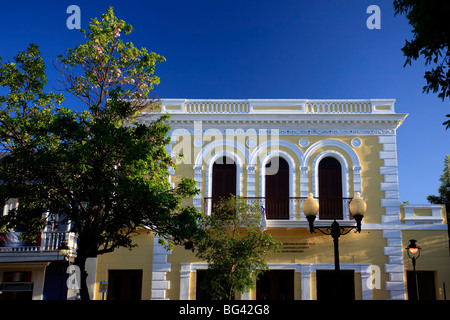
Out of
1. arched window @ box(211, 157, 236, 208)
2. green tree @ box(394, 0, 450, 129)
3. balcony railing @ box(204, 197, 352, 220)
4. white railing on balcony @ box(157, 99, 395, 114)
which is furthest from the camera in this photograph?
white railing on balcony @ box(157, 99, 395, 114)

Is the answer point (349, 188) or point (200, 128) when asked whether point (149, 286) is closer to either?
point (200, 128)

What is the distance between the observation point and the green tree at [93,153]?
12633 mm

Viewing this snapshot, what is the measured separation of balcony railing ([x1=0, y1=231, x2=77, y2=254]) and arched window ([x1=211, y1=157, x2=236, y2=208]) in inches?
233

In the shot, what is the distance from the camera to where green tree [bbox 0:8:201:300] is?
12633mm

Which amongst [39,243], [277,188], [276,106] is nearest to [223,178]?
[277,188]

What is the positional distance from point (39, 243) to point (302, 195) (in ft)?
33.3

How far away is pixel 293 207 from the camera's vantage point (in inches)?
752

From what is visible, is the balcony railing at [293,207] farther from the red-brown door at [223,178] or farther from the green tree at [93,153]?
the green tree at [93,153]

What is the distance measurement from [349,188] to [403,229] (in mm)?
2501

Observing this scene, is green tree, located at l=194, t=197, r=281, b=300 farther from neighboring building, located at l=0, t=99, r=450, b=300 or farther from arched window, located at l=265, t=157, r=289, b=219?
arched window, located at l=265, t=157, r=289, b=219

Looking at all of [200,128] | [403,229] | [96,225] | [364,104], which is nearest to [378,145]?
[364,104]

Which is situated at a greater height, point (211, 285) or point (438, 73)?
point (438, 73)

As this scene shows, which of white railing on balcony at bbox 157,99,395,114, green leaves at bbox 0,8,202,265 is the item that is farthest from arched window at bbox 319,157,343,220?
green leaves at bbox 0,8,202,265

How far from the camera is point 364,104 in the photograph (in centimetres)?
1997
